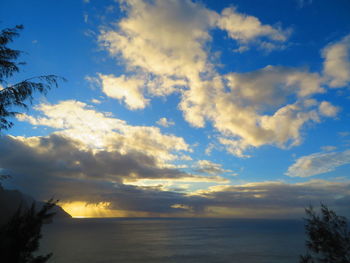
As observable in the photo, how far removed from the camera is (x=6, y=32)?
8945 millimetres

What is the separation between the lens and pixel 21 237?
919 cm

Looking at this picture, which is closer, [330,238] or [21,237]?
[21,237]

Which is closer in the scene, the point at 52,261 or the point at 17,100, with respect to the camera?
the point at 17,100

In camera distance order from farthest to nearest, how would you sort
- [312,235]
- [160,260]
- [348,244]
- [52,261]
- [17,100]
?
[160,260], [52,261], [312,235], [348,244], [17,100]

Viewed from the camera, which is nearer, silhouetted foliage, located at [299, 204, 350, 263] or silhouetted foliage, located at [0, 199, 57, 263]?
silhouetted foliage, located at [0, 199, 57, 263]

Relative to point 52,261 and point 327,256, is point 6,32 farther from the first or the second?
point 52,261

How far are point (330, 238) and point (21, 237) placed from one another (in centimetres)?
1774

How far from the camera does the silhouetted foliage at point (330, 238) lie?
1400 cm

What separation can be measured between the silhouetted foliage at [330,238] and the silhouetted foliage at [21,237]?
52.7 ft

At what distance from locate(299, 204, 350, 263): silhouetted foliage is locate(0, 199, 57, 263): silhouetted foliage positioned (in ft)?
52.7

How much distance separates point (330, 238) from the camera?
562 inches

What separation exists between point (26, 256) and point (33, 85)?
7.50m

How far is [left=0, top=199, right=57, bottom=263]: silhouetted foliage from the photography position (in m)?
8.42

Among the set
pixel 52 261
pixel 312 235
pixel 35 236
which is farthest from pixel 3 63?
pixel 52 261
